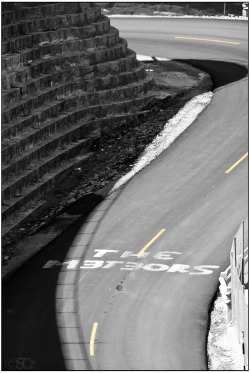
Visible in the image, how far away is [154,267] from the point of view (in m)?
39.4

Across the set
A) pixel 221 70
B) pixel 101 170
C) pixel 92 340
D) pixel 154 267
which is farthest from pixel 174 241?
pixel 221 70

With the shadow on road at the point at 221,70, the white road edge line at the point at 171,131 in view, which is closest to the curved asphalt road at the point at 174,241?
the shadow on road at the point at 221,70

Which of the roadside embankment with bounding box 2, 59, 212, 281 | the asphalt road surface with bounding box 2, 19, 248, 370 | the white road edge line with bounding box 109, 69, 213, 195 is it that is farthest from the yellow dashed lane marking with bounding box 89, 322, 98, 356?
the white road edge line with bounding box 109, 69, 213, 195

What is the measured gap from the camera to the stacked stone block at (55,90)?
46.8 meters

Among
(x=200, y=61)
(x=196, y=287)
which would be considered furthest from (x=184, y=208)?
(x=200, y=61)

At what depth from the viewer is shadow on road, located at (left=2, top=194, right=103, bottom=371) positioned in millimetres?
33406

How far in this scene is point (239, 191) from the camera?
45.5 m

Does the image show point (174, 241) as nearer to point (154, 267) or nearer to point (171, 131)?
point (154, 267)

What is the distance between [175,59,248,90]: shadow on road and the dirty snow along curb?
2796 mm

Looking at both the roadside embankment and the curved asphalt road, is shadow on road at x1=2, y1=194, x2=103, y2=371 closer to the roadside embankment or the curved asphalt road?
the roadside embankment

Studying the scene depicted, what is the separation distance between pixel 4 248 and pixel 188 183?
967cm

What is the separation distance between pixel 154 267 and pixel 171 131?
14.6 m

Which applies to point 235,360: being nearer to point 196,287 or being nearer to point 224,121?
point 196,287

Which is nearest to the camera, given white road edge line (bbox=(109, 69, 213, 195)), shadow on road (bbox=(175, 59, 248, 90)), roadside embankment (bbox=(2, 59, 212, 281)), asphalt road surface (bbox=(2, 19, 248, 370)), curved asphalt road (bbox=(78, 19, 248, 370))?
asphalt road surface (bbox=(2, 19, 248, 370))
